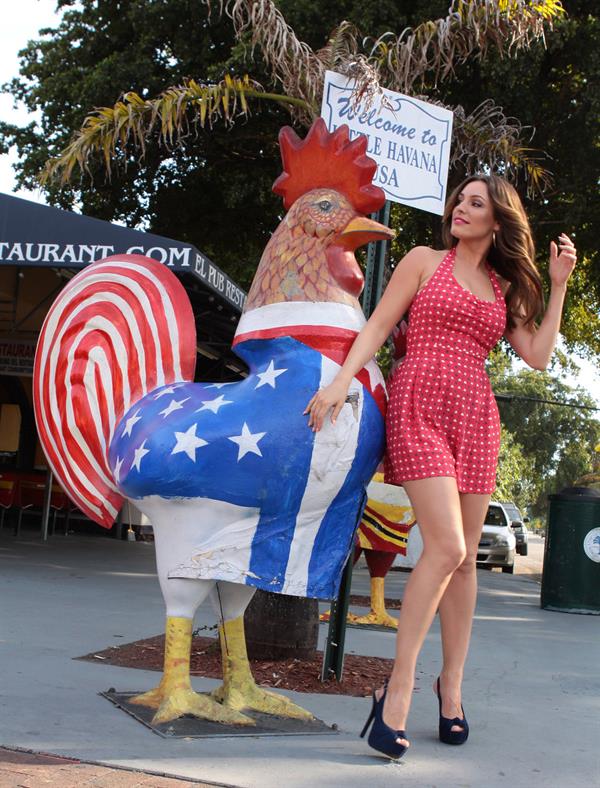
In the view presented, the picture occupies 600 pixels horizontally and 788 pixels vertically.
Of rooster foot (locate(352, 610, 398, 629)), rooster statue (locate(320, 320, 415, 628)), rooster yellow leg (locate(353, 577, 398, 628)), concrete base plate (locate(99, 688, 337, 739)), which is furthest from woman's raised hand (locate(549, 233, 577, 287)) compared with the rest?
rooster foot (locate(352, 610, 398, 629))

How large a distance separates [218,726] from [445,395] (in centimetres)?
156

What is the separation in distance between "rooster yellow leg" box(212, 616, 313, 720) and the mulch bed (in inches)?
34.7

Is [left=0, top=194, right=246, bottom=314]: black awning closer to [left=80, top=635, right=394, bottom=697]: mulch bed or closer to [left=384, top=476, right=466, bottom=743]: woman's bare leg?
[left=80, top=635, right=394, bottom=697]: mulch bed

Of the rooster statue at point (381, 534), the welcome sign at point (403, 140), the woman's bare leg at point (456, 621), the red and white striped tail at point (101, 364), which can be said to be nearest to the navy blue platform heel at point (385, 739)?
the woman's bare leg at point (456, 621)

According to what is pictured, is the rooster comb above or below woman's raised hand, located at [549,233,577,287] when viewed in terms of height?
above

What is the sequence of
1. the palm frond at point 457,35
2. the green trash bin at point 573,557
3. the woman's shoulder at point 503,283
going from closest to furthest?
the woman's shoulder at point 503,283 < the palm frond at point 457,35 < the green trash bin at point 573,557

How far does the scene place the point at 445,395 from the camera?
142 inches

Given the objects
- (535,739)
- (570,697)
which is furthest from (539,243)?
(535,739)

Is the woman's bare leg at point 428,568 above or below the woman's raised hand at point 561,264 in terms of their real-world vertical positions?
below

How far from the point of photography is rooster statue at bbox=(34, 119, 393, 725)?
3607 millimetres

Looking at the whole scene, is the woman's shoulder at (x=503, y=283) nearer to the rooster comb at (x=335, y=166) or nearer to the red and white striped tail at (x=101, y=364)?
the rooster comb at (x=335, y=166)

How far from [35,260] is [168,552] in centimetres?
590

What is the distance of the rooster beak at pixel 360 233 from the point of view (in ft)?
12.6

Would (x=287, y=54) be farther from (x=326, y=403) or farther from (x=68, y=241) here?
(x=326, y=403)
